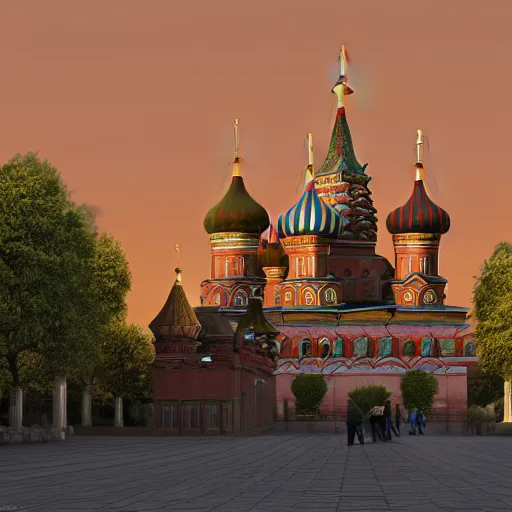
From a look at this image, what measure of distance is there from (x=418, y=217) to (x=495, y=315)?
2601 centimetres

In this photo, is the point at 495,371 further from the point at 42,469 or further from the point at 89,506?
the point at 89,506

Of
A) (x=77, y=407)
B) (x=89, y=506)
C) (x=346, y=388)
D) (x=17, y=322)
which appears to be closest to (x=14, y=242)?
(x=17, y=322)

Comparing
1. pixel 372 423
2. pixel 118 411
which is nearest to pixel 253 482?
pixel 372 423

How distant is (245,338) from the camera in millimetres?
85500

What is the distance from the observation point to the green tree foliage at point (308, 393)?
91.2m

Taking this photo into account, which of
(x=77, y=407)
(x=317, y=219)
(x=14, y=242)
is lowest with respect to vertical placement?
(x=77, y=407)

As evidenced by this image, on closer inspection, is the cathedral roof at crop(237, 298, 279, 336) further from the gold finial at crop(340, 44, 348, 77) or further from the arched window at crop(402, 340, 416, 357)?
the gold finial at crop(340, 44, 348, 77)

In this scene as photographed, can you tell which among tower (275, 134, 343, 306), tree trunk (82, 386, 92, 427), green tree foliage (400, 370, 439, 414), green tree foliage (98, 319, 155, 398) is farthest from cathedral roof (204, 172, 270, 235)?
tree trunk (82, 386, 92, 427)

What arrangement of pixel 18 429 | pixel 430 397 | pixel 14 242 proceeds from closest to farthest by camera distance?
pixel 18 429 < pixel 14 242 < pixel 430 397

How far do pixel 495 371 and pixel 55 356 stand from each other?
120 ft

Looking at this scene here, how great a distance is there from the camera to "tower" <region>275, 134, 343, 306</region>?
96250mm

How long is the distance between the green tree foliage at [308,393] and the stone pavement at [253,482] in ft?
190

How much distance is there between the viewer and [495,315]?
254 ft

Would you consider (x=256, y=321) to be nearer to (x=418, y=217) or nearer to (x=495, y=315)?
(x=495, y=315)
